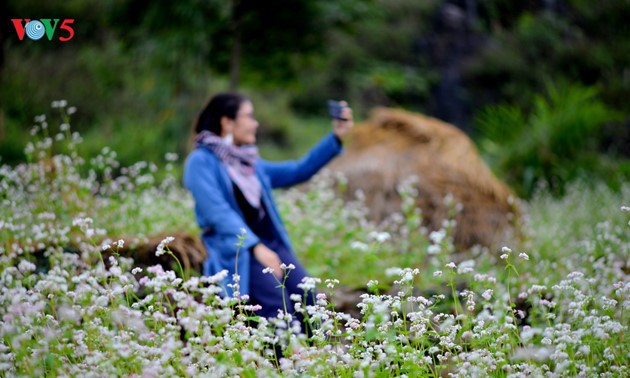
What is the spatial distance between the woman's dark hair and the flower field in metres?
0.52

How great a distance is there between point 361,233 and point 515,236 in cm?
144

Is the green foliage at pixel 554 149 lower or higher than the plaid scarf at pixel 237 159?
lower

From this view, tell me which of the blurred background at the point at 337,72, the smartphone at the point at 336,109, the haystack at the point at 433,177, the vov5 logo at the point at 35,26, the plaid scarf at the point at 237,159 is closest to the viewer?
the plaid scarf at the point at 237,159

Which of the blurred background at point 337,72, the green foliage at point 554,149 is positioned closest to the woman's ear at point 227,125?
the blurred background at point 337,72

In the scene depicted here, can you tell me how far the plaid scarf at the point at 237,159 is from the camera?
3.66 meters

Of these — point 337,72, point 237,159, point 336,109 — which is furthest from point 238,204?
point 337,72

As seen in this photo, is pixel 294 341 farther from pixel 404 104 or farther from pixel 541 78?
pixel 404 104

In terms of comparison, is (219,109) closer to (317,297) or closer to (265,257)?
(265,257)

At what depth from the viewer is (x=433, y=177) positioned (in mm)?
6188

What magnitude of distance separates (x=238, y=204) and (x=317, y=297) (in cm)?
154

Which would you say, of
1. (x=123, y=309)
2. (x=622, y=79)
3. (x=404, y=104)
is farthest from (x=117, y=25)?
(x=404, y=104)

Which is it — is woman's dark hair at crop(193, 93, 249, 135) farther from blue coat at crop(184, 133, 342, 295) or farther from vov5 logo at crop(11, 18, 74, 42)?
vov5 logo at crop(11, 18, 74, 42)

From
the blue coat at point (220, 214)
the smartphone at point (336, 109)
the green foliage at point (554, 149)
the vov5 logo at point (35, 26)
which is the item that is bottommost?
the green foliage at point (554, 149)

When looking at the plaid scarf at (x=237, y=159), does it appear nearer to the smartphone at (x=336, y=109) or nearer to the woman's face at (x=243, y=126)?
the woman's face at (x=243, y=126)
